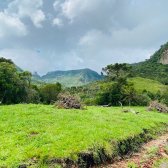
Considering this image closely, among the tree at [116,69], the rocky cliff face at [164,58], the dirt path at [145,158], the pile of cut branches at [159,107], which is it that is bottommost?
the pile of cut branches at [159,107]

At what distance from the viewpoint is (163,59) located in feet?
441

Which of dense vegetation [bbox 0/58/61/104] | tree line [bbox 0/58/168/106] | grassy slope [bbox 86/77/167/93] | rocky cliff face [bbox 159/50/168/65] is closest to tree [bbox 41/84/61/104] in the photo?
tree line [bbox 0/58/168/106]

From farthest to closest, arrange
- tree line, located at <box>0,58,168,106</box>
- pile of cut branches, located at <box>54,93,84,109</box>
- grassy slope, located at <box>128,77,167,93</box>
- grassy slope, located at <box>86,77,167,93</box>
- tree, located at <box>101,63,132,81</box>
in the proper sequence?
1. grassy slope, located at <box>86,77,167,93</box>
2. grassy slope, located at <box>128,77,167,93</box>
3. tree, located at <box>101,63,132,81</box>
4. tree line, located at <box>0,58,168,106</box>
5. pile of cut branches, located at <box>54,93,84,109</box>

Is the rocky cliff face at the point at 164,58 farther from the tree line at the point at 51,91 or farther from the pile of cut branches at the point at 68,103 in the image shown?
the pile of cut branches at the point at 68,103

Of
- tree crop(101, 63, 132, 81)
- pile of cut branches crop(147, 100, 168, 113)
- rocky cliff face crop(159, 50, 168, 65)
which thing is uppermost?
rocky cliff face crop(159, 50, 168, 65)

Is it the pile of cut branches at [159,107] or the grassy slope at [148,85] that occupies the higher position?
the grassy slope at [148,85]

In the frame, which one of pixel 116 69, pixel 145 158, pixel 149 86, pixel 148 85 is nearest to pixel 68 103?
pixel 145 158

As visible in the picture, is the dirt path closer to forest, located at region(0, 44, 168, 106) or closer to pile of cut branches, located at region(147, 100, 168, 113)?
forest, located at region(0, 44, 168, 106)

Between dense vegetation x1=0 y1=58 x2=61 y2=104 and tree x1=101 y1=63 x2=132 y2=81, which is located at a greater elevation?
tree x1=101 y1=63 x2=132 y2=81

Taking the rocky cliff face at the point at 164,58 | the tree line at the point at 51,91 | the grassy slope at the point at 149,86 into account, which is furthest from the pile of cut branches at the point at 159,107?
the rocky cliff face at the point at 164,58

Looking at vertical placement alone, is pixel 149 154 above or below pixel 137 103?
above

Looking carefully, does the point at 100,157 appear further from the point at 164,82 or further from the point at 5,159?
the point at 164,82

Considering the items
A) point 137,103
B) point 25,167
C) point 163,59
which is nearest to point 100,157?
point 25,167

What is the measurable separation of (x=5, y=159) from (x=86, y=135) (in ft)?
13.9
